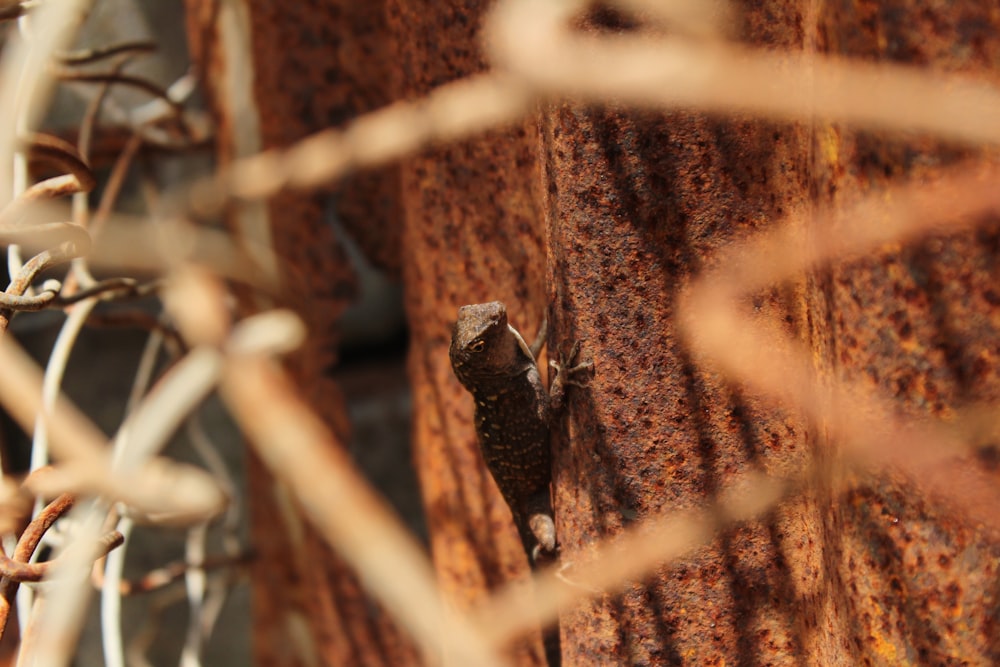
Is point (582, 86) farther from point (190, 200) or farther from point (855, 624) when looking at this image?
point (190, 200)

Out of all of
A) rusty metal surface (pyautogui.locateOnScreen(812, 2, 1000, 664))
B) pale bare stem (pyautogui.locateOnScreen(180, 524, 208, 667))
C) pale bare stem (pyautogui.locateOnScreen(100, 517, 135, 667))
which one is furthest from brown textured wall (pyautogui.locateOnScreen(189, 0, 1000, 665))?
pale bare stem (pyautogui.locateOnScreen(180, 524, 208, 667))

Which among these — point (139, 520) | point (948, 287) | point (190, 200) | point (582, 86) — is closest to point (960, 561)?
point (948, 287)

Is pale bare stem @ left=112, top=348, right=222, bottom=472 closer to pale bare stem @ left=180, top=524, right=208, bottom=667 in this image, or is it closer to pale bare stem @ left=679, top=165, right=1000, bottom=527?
pale bare stem @ left=679, top=165, right=1000, bottom=527

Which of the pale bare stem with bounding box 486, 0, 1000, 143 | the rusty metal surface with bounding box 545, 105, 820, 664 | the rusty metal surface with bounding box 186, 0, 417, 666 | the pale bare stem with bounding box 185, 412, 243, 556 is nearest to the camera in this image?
the pale bare stem with bounding box 486, 0, 1000, 143

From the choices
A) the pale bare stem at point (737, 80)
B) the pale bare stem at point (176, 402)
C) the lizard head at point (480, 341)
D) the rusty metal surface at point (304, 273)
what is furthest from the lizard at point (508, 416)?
the pale bare stem at point (176, 402)

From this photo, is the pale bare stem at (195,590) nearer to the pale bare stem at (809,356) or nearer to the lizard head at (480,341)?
the lizard head at (480,341)

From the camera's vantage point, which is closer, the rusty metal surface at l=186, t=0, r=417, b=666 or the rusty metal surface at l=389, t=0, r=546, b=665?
the rusty metal surface at l=389, t=0, r=546, b=665

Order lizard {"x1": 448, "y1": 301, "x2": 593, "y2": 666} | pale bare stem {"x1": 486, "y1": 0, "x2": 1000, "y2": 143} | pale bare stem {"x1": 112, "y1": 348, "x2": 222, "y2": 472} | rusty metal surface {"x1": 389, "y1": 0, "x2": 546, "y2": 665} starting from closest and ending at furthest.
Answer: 1. pale bare stem {"x1": 112, "y1": 348, "x2": 222, "y2": 472}
2. pale bare stem {"x1": 486, "y1": 0, "x2": 1000, "y2": 143}
3. rusty metal surface {"x1": 389, "y1": 0, "x2": 546, "y2": 665}
4. lizard {"x1": 448, "y1": 301, "x2": 593, "y2": 666}

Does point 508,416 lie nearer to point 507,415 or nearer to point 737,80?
point 507,415

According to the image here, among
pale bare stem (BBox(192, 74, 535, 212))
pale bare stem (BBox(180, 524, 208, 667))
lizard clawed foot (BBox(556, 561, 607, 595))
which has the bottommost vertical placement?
pale bare stem (BBox(180, 524, 208, 667))
